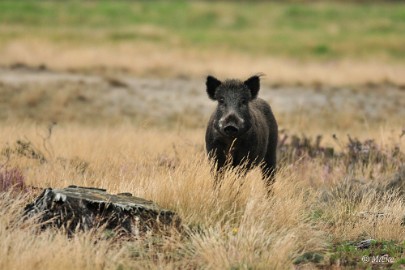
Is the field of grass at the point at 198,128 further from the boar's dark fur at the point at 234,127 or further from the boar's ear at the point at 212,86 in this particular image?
the boar's ear at the point at 212,86

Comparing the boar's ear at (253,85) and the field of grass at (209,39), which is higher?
the boar's ear at (253,85)

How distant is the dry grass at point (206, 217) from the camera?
8.41 metres

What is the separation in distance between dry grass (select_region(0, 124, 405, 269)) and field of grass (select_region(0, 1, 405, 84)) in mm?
18048

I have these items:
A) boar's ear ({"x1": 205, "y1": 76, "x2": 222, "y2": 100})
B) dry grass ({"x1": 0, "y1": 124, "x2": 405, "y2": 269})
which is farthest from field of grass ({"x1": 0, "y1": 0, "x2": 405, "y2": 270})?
boar's ear ({"x1": 205, "y1": 76, "x2": 222, "y2": 100})

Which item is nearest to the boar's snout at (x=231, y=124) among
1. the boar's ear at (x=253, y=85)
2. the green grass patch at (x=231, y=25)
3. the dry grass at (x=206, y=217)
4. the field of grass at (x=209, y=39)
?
the dry grass at (x=206, y=217)

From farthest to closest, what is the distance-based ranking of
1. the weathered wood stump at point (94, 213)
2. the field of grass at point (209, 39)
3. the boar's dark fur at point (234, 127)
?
1. the field of grass at point (209, 39)
2. the boar's dark fur at point (234, 127)
3. the weathered wood stump at point (94, 213)

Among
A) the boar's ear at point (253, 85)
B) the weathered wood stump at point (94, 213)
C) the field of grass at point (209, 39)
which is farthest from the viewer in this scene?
the field of grass at point (209, 39)

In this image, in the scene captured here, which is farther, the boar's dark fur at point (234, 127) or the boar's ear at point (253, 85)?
the boar's ear at point (253, 85)

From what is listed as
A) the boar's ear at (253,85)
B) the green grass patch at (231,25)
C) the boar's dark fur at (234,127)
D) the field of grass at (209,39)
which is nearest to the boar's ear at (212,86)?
the boar's dark fur at (234,127)

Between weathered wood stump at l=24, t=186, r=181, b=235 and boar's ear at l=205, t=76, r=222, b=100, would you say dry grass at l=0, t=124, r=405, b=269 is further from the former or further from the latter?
boar's ear at l=205, t=76, r=222, b=100

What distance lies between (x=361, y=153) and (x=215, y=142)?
4978 millimetres

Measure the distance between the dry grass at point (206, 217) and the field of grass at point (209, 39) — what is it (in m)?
18.0

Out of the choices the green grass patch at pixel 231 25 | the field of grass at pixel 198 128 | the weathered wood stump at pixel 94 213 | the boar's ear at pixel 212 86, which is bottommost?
the green grass patch at pixel 231 25

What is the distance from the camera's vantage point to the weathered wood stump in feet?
29.9
